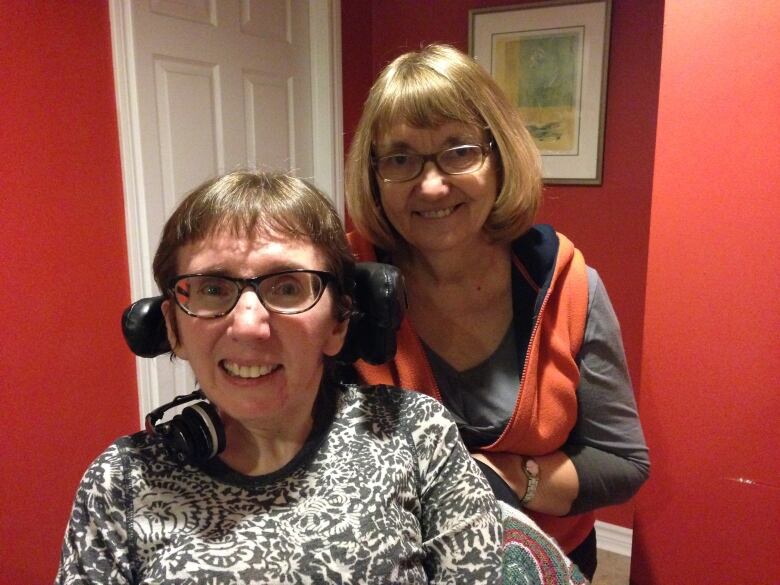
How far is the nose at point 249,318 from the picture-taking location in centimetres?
85

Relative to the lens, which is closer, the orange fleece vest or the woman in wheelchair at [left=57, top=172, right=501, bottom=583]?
the woman in wheelchair at [left=57, top=172, right=501, bottom=583]

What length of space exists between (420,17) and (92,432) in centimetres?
203

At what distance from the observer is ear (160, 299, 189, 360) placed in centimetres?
94

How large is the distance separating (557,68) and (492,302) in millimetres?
1487

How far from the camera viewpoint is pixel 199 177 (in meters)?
2.24

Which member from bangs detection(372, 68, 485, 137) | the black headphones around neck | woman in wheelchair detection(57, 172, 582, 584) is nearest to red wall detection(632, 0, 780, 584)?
bangs detection(372, 68, 485, 137)

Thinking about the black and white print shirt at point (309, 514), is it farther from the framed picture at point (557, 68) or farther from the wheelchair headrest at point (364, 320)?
the framed picture at point (557, 68)

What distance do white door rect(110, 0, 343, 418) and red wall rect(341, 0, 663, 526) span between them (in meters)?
0.16

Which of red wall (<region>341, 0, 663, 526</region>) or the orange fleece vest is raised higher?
red wall (<region>341, 0, 663, 526</region>)

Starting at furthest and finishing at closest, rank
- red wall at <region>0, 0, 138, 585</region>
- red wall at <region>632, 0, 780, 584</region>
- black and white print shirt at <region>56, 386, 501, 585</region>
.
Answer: red wall at <region>0, 0, 138, 585</region>, red wall at <region>632, 0, 780, 584</region>, black and white print shirt at <region>56, 386, 501, 585</region>

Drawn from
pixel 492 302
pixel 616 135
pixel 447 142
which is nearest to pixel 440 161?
pixel 447 142

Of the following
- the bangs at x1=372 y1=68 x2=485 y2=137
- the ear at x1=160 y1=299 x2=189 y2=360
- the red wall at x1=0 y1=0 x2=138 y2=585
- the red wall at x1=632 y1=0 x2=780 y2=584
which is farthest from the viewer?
the red wall at x1=0 y1=0 x2=138 y2=585

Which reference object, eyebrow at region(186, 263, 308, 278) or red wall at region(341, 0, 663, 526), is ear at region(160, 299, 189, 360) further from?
red wall at region(341, 0, 663, 526)

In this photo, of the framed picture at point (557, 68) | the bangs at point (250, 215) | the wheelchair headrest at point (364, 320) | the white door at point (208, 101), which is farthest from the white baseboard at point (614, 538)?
the bangs at point (250, 215)
